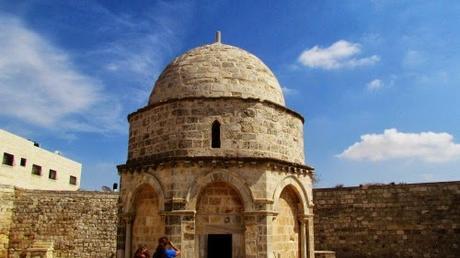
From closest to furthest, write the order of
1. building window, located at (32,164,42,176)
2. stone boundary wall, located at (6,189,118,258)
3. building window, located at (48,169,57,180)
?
1. stone boundary wall, located at (6,189,118,258)
2. building window, located at (32,164,42,176)
3. building window, located at (48,169,57,180)

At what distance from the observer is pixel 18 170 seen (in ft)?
83.7

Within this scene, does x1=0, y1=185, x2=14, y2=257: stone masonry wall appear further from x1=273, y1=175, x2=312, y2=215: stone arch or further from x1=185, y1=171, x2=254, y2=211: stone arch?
x1=273, y1=175, x2=312, y2=215: stone arch

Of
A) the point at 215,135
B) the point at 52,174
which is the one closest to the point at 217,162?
the point at 215,135

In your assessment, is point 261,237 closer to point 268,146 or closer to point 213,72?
point 268,146

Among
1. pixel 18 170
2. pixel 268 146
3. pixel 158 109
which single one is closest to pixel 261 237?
pixel 268 146

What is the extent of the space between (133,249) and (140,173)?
5.94 feet

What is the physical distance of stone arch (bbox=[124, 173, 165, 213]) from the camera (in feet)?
29.2

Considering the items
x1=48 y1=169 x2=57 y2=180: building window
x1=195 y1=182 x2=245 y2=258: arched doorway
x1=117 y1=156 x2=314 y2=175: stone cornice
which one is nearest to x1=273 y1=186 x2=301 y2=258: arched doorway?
x1=117 y1=156 x2=314 y2=175: stone cornice

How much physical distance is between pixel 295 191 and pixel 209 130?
8.50 ft

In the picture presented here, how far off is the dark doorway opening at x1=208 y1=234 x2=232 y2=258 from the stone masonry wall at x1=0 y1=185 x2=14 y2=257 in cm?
1489

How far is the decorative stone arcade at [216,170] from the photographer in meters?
8.66

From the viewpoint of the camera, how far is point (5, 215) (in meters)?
19.6

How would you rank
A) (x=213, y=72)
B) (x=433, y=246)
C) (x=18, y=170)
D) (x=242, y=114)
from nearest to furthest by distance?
(x=242, y=114), (x=213, y=72), (x=433, y=246), (x=18, y=170)


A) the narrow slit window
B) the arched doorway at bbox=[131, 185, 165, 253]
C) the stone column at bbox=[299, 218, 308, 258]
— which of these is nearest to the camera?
the arched doorway at bbox=[131, 185, 165, 253]
